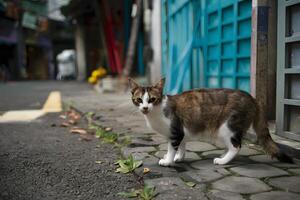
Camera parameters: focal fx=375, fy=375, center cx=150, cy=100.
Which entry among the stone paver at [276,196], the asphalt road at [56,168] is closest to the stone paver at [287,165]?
the stone paver at [276,196]

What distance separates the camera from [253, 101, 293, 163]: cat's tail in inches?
131

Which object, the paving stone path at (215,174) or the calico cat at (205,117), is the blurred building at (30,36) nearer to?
the paving stone path at (215,174)

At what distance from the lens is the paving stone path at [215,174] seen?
8.64 feet

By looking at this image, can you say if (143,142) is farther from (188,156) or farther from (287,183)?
(287,183)

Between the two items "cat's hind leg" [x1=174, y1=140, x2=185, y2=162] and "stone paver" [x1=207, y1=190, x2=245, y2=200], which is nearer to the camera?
"stone paver" [x1=207, y1=190, x2=245, y2=200]

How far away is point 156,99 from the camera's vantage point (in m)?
3.31

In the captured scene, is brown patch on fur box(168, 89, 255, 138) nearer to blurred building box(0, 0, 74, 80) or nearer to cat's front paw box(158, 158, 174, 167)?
cat's front paw box(158, 158, 174, 167)

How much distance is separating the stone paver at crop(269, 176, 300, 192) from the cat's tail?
1.26ft

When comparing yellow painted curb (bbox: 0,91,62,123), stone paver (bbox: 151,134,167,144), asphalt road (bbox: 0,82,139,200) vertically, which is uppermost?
yellow painted curb (bbox: 0,91,62,123)

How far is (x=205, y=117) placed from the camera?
3449 millimetres

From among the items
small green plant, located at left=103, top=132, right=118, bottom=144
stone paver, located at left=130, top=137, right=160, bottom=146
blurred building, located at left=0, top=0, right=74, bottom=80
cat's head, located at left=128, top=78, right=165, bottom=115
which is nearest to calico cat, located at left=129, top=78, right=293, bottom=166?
cat's head, located at left=128, top=78, right=165, bottom=115

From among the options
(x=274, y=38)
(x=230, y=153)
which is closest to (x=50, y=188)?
(x=230, y=153)

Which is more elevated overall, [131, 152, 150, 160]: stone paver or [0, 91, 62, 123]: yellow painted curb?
[0, 91, 62, 123]: yellow painted curb

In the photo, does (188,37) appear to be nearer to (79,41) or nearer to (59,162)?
(59,162)
